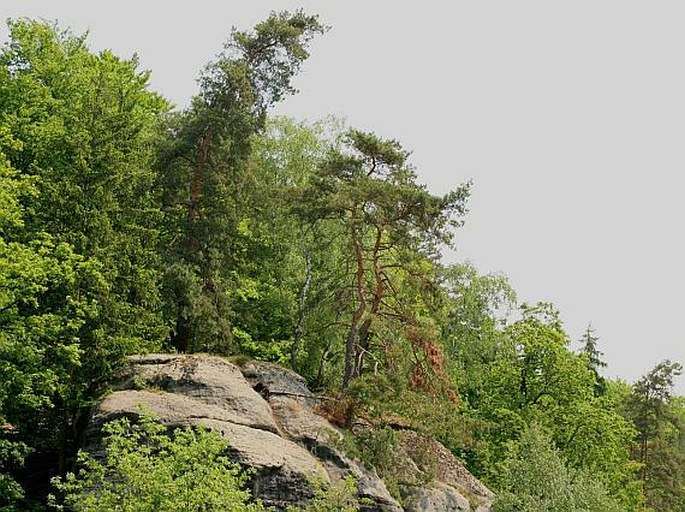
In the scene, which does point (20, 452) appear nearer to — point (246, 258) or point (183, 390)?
point (183, 390)

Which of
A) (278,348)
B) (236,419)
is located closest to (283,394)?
(236,419)

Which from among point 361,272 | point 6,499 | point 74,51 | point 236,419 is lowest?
point 6,499

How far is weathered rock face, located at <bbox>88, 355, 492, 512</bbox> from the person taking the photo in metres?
17.5

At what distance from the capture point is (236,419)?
1864 centimetres

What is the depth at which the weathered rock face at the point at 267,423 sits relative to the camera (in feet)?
57.5

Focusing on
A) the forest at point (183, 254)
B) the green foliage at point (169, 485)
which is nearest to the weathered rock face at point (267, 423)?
the forest at point (183, 254)

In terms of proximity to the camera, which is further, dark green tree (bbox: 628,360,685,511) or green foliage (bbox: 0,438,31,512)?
dark green tree (bbox: 628,360,685,511)

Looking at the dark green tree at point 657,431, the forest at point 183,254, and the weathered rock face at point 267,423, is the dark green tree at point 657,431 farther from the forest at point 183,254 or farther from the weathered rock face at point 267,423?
the weathered rock face at point 267,423

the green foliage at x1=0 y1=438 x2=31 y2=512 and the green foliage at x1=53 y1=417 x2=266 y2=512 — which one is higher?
the green foliage at x1=53 y1=417 x2=266 y2=512

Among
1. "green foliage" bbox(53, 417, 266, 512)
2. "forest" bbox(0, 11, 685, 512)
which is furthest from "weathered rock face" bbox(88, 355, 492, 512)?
"green foliage" bbox(53, 417, 266, 512)

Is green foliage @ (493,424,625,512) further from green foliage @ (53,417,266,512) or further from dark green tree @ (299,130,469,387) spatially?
green foliage @ (53,417,266,512)

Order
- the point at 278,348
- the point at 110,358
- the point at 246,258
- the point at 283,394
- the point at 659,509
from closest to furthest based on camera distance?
the point at 110,358 → the point at 283,394 → the point at 246,258 → the point at 278,348 → the point at 659,509

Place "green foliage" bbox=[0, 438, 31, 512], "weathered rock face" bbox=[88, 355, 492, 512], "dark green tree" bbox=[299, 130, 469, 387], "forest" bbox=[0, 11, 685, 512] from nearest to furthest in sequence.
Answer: "weathered rock face" bbox=[88, 355, 492, 512] → "green foliage" bbox=[0, 438, 31, 512] → "forest" bbox=[0, 11, 685, 512] → "dark green tree" bbox=[299, 130, 469, 387]

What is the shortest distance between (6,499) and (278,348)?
1257 cm
